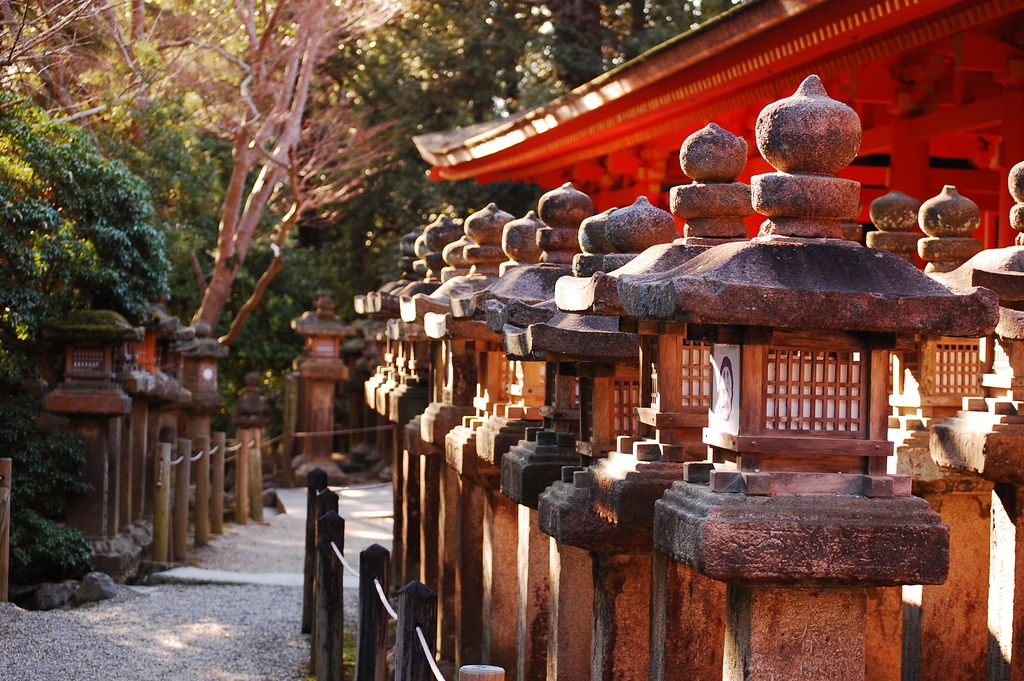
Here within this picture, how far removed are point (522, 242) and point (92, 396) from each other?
6931 mm

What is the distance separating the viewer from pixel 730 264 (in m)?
3.58

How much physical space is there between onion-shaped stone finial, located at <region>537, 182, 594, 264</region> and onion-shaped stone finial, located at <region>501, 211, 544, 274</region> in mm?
452

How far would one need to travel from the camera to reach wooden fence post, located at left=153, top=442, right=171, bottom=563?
1309 centimetres

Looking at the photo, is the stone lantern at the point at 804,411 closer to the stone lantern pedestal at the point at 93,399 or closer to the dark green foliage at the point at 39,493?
the dark green foliage at the point at 39,493

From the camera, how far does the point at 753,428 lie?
11.9 feet

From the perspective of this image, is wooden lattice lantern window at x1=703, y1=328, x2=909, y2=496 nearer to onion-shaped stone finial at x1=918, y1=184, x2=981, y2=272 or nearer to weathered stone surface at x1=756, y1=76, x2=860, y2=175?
weathered stone surface at x1=756, y1=76, x2=860, y2=175

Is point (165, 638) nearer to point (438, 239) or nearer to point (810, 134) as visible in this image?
point (438, 239)

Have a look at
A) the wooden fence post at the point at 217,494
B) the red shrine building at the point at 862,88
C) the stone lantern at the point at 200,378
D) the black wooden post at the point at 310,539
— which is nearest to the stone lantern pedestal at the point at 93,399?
the black wooden post at the point at 310,539

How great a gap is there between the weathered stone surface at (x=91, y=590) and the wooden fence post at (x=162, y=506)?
1649 mm

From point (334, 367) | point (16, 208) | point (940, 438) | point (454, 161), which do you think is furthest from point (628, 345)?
point (334, 367)

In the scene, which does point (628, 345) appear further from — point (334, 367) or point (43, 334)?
point (334, 367)

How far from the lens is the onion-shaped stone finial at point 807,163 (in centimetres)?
366

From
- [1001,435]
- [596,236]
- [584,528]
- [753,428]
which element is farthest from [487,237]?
[753,428]

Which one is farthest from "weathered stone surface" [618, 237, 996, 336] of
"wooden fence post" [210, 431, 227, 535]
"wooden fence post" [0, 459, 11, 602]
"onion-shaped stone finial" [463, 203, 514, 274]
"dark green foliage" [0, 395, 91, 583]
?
"wooden fence post" [210, 431, 227, 535]
